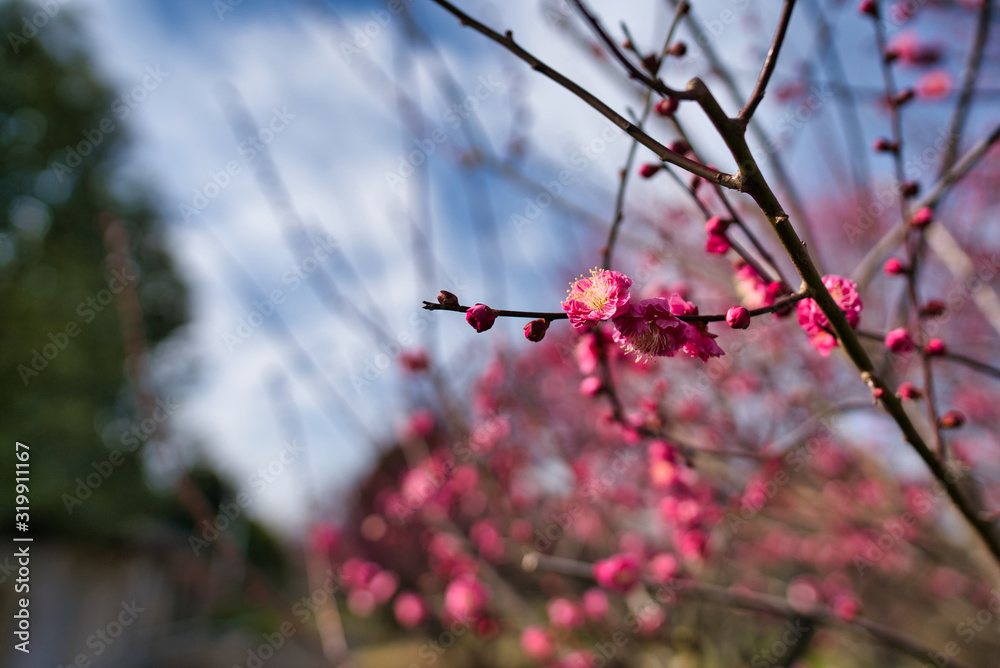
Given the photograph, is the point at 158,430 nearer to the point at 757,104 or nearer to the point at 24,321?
the point at 757,104

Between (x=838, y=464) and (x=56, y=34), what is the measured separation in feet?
49.8

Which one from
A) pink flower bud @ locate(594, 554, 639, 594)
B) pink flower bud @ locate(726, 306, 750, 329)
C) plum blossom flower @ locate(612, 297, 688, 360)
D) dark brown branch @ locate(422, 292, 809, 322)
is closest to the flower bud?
dark brown branch @ locate(422, 292, 809, 322)

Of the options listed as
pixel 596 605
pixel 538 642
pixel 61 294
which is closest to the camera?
pixel 538 642

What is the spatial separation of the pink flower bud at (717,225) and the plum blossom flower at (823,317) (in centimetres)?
21

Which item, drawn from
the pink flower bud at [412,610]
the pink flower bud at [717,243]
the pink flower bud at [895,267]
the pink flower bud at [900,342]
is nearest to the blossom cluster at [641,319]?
the pink flower bud at [717,243]

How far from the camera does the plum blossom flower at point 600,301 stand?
35.7 inches

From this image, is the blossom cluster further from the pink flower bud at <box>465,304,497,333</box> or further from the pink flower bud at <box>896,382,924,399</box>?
the pink flower bud at <box>896,382,924,399</box>

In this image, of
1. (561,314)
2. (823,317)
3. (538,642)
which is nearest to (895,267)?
(823,317)

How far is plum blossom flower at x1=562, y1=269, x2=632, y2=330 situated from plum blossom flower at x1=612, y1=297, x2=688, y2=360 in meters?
0.03

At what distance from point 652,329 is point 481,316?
1.02 feet

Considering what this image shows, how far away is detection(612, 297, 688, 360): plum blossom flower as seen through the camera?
0.91 meters

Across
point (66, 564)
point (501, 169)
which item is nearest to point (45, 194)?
point (66, 564)

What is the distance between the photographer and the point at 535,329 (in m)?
0.89

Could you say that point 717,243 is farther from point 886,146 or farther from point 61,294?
point 61,294
